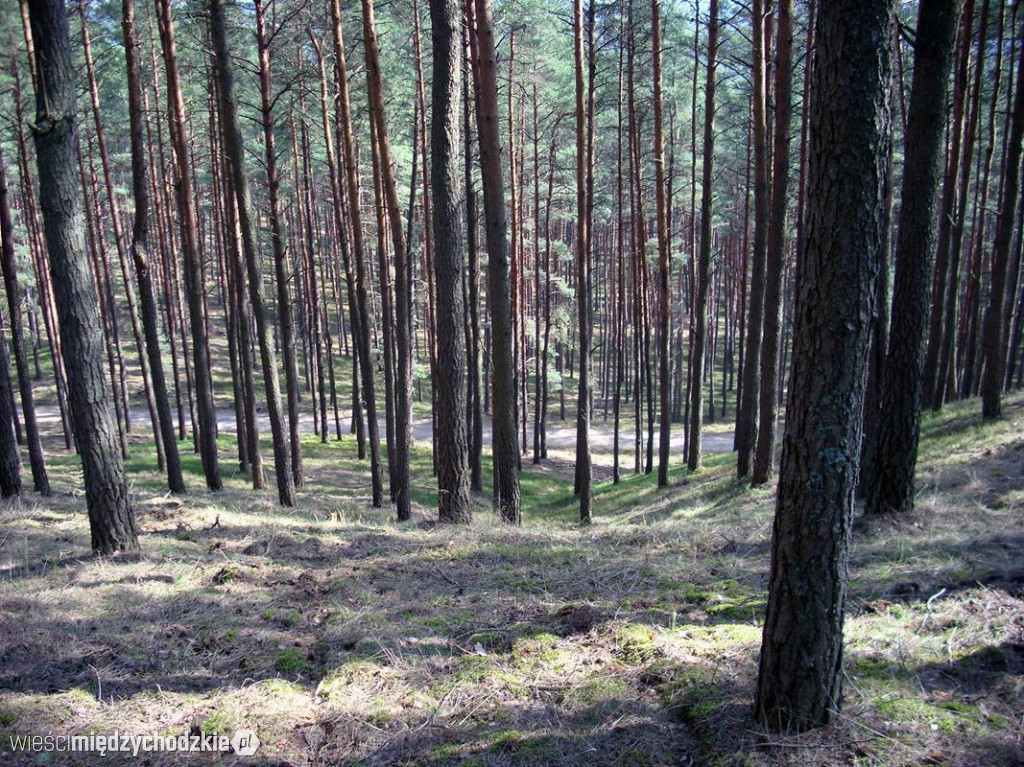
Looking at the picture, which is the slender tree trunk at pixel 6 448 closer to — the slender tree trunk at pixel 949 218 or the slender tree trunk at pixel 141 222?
the slender tree trunk at pixel 141 222

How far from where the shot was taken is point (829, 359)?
2865 mm

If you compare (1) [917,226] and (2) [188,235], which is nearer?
(1) [917,226]

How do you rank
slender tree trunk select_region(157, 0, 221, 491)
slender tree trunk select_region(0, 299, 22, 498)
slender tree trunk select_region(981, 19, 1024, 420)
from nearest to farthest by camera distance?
1. slender tree trunk select_region(0, 299, 22, 498)
2. slender tree trunk select_region(157, 0, 221, 491)
3. slender tree trunk select_region(981, 19, 1024, 420)

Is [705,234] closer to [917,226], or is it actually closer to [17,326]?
[917,226]

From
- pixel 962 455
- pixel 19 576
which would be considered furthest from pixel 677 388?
pixel 19 576

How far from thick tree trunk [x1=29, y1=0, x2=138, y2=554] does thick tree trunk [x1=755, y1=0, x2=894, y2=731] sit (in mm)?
6313

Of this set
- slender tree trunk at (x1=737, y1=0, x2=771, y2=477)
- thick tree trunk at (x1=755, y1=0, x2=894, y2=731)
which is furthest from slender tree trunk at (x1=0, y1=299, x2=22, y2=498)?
slender tree trunk at (x1=737, y1=0, x2=771, y2=477)

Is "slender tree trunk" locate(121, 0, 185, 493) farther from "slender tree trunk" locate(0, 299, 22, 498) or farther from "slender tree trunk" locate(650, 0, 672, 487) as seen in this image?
"slender tree trunk" locate(650, 0, 672, 487)

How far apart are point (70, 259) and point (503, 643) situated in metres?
5.45

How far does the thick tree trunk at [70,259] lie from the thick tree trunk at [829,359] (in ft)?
20.7

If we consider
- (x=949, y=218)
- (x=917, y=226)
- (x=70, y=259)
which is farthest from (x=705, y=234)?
(x=70, y=259)

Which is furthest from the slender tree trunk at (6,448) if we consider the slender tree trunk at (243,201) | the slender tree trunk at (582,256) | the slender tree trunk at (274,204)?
the slender tree trunk at (582,256)

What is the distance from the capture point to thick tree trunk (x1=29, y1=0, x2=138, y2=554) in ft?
18.9

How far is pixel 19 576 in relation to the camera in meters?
6.00
